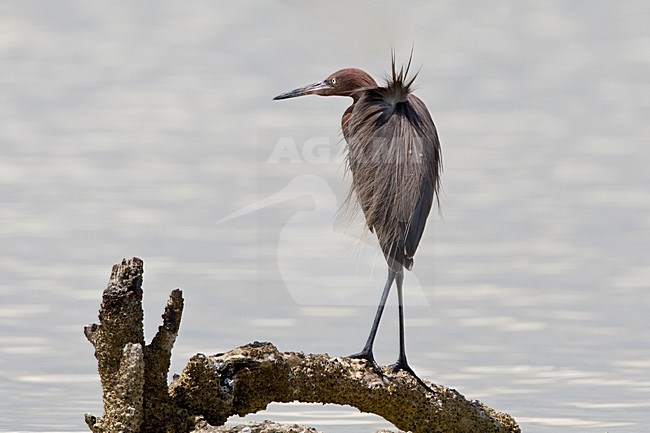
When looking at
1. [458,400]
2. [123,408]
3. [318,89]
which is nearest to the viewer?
[123,408]

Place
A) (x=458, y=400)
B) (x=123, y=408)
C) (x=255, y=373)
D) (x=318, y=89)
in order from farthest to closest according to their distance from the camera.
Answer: (x=318, y=89), (x=458, y=400), (x=255, y=373), (x=123, y=408)

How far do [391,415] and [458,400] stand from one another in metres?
0.36

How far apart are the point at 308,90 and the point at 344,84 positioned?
0.24 metres

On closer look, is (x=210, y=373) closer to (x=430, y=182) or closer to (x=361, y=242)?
(x=361, y=242)

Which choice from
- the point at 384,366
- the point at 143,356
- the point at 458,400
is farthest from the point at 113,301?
the point at 458,400

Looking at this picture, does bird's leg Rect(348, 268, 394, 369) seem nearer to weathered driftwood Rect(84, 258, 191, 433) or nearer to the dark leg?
the dark leg

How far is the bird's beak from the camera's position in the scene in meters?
5.24

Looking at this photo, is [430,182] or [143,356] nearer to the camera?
[143,356]

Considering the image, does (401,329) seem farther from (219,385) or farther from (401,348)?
(219,385)

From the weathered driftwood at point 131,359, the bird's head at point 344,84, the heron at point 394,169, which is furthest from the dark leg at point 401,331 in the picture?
the weathered driftwood at point 131,359

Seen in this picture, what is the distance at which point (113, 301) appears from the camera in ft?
13.6

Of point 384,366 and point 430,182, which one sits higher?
point 430,182

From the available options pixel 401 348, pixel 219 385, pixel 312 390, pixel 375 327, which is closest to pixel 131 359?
pixel 219 385

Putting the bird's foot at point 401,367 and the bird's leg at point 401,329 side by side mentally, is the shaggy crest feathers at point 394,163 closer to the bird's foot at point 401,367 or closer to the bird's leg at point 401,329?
the bird's leg at point 401,329
